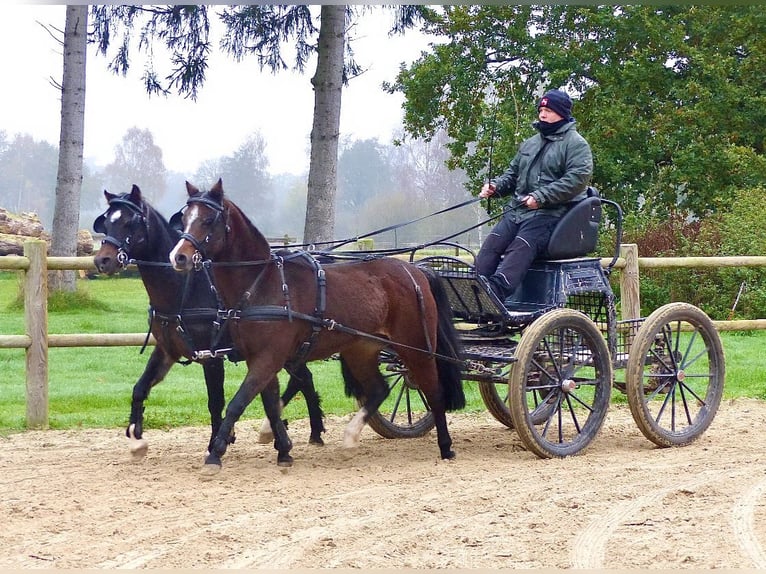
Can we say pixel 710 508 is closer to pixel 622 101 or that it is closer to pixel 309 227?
pixel 309 227

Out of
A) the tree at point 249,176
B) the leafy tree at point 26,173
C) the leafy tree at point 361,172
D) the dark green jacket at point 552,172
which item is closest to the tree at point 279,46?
the dark green jacket at point 552,172

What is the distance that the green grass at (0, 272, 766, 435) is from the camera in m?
8.14

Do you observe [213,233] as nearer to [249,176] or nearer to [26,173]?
[249,176]

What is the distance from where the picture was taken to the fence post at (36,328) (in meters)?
7.45

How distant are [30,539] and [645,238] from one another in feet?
42.8

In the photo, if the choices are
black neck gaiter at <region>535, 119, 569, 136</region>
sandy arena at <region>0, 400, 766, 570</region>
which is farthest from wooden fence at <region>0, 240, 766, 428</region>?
black neck gaiter at <region>535, 119, 569, 136</region>

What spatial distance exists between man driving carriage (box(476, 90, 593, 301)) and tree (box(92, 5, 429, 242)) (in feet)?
12.1

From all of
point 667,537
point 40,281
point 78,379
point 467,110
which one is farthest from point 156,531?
point 467,110

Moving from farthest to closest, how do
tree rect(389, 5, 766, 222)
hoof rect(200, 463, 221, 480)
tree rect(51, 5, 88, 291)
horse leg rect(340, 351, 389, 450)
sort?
tree rect(389, 5, 766, 222)
tree rect(51, 5, 88, 291)
horse leg rect(340, 351, 389, 450)
hoof rect(200, 463, 221, 480)

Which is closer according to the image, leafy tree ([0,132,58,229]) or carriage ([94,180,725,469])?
carriage ([94,180,725,469])

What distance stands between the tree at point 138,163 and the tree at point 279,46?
43.6m

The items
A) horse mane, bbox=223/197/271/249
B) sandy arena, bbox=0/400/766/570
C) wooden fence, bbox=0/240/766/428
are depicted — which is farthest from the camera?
wooden fence, bbox=0/240/766/428

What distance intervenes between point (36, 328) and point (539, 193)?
3.82 meters

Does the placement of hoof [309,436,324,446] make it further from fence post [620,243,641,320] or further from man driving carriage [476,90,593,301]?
fence post [620,243,641,320]
